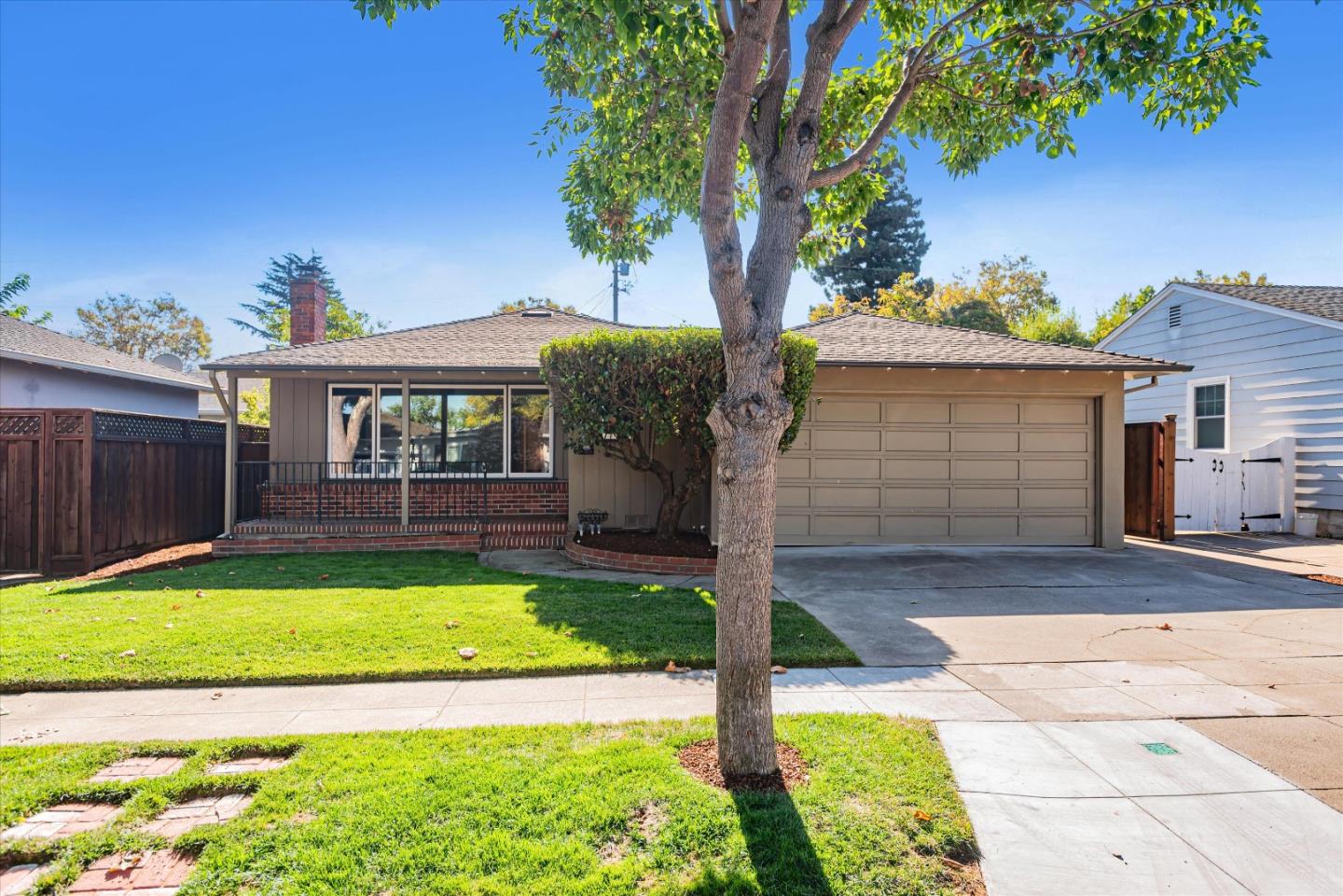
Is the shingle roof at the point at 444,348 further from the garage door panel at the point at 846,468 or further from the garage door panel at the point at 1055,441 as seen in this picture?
the garage door panel at the point at 1055,441

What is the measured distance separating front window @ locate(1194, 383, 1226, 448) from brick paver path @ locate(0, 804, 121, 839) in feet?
57.6

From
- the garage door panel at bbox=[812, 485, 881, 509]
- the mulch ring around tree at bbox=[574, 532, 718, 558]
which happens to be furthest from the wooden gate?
the mulch ring around tree at bbox=[574, 532, 718, 558]

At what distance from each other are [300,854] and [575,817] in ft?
3.34

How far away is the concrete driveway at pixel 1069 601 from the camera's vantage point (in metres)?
5.47

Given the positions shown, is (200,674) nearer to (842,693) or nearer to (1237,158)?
(842,693)

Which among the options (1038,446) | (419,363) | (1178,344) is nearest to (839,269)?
(1178,344)

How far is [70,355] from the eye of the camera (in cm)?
1321

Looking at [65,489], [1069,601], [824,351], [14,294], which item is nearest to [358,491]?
[65,489]

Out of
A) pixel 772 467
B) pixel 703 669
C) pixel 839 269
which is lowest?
pixel 703 669

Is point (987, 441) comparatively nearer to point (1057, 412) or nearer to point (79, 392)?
point (1057, 412)

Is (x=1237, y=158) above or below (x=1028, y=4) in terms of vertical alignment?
above

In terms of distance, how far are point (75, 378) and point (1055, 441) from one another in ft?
60.3

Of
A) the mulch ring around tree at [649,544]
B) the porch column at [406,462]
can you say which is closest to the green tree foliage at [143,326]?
the porch column at [406,462]

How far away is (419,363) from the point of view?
10266 mm
